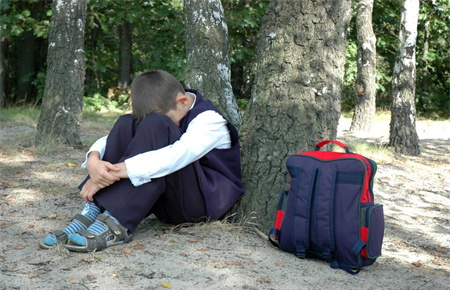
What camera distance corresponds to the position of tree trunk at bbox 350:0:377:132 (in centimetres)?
1161

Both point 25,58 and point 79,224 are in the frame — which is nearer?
point 79,224

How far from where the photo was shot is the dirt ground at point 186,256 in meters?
2.84

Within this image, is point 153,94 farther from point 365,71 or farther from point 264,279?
point 365,71

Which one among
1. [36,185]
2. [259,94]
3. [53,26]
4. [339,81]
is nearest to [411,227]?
[339,81]

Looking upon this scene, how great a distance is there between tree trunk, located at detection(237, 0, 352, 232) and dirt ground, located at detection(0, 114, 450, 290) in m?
0.35

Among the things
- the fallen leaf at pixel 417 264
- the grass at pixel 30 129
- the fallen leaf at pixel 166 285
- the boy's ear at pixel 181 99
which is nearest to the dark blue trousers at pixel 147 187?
the boy's ear at pixel 181 99

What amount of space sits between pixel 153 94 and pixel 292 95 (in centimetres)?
98

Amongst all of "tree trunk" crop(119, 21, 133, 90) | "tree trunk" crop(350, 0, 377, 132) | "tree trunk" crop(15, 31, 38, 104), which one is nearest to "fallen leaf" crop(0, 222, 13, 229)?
"tree trunk" crop(350, 0, 377, 132)

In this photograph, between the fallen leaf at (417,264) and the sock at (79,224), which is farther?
the fallen leaf at (417,264)

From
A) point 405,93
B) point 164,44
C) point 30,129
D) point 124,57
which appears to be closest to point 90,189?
point 405,93

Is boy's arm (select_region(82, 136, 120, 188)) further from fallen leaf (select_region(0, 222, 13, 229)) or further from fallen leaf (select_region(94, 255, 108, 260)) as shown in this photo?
fallen leaf (select_region(0, 222, 13, 229))

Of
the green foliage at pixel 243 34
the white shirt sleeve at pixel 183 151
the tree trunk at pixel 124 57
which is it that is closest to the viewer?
the white shirt sleeve at pixel 183 151

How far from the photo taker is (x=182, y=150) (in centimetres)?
329

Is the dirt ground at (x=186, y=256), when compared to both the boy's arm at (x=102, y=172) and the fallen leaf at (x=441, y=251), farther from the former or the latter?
the boy's arm at (x=102, y=172)
